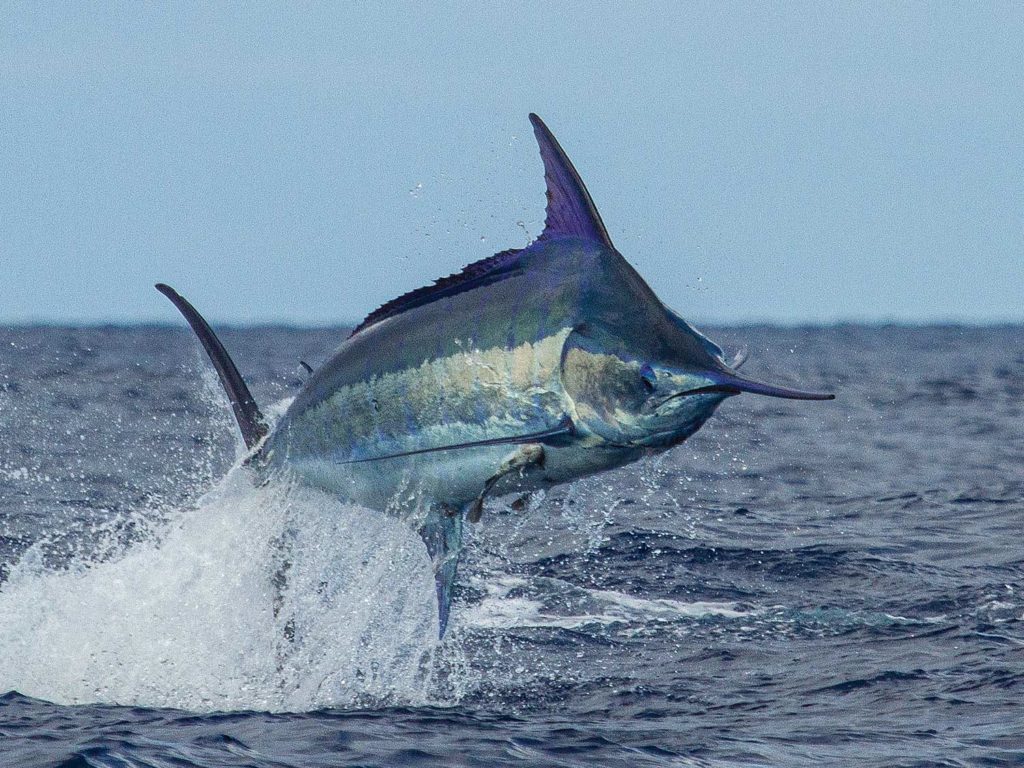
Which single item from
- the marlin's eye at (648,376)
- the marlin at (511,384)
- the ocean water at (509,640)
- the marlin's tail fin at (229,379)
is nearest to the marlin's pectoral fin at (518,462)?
the marlin at (511,384)

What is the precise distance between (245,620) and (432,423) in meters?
2.86

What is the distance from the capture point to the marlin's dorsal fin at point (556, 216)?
6.99 m

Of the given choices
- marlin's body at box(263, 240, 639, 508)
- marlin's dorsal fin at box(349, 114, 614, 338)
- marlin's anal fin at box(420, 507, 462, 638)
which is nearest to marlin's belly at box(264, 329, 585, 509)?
marlin's body at box(263, 240, 639, 508)

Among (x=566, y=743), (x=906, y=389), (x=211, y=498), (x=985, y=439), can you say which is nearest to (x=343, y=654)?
(x=211, y=498)

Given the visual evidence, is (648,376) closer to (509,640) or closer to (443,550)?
(443,550)

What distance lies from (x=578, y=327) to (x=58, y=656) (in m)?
4.64

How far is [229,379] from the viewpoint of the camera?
864 centimetres

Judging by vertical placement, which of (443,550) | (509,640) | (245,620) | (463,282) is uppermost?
(463,282)

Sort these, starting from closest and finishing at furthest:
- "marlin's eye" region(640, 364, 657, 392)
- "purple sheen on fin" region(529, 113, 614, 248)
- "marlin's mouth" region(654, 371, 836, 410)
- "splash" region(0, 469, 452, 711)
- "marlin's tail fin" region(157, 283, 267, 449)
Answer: "marlin's mouth" region(654, 371, 836, 410)
"marlin's eye" region(640, 364, 657, 392)
"purple sheen on fin" region(529, 113, 614, 248)
"marlin's tail fin" region(157, 283, 267, 449)
"splash" region(0, 469, 452, 711)

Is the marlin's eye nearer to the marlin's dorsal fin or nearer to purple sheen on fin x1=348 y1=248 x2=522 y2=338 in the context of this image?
the marlin's dorsal fin

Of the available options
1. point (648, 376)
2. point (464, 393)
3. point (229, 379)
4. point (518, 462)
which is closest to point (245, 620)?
point (229, 379)

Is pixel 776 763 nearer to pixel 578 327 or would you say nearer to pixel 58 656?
pixel 578 327

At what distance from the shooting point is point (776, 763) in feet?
24.7

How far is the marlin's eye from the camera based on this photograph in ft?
21.0
